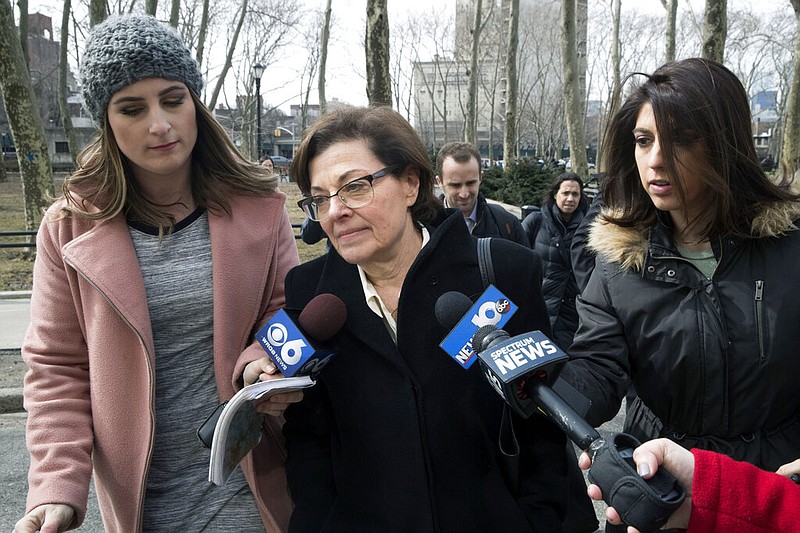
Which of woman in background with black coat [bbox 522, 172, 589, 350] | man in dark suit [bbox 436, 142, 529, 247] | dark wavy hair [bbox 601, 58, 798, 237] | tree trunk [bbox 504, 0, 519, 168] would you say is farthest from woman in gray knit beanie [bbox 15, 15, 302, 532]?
tree trunk [bbox 504, 0, 519, 168]

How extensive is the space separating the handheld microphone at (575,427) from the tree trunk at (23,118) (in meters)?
11.5

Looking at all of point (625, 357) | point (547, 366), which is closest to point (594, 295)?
point (625, 357)

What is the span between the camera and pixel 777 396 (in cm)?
188

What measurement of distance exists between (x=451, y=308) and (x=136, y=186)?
43.4 inches

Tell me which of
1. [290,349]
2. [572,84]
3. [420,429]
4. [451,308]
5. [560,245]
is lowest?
[560,245]

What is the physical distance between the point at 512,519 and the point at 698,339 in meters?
0.71

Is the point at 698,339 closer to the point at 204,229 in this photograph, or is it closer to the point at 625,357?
the point at 625,357

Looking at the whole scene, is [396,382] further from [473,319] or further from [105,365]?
[105,365]

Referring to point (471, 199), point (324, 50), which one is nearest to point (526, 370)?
point (471, 199)

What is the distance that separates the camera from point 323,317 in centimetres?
→ 178

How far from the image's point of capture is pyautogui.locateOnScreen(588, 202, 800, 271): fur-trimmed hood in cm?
192

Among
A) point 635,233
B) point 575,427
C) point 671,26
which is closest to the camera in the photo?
point 575,427

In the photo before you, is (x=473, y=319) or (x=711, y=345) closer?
(x=473, y=319)

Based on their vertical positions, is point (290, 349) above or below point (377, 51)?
below
